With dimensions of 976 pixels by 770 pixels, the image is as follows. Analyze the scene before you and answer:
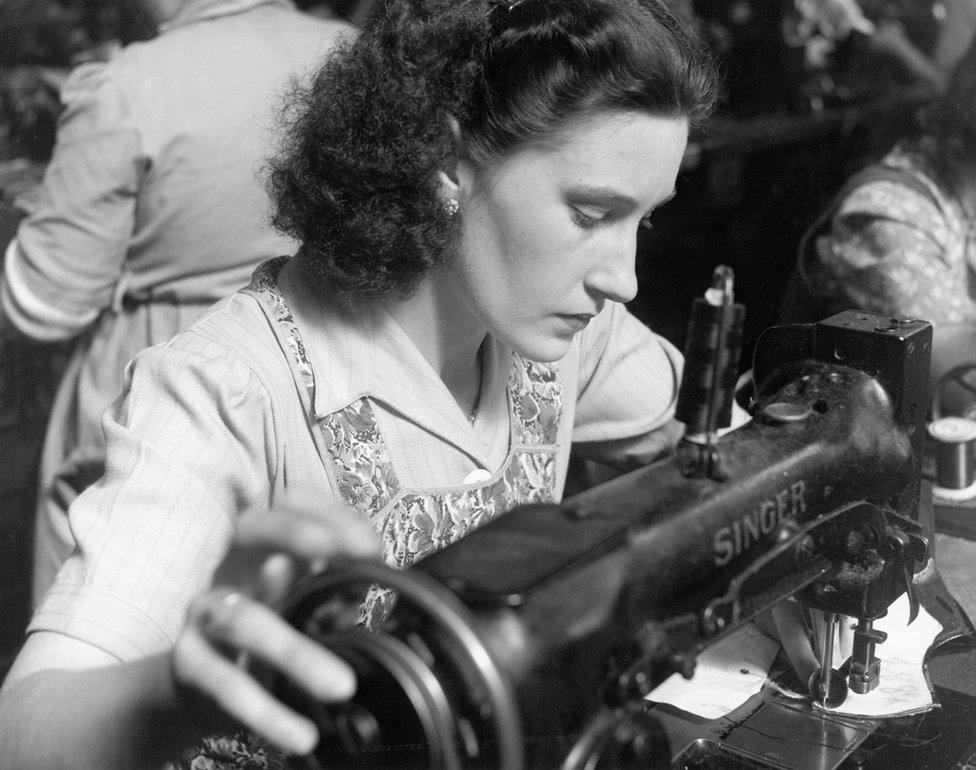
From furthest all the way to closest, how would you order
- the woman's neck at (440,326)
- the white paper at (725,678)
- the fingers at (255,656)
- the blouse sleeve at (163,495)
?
the woman's neck at (440,326) → the white paper at (725,678) → the blouse sleeve at (163,495) → the fingers at (255,656)

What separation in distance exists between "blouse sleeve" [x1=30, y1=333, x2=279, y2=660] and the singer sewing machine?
0.26m

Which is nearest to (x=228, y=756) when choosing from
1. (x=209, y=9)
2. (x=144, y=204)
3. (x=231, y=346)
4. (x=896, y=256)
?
(x=231, y=346)

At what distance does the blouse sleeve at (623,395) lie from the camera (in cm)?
148

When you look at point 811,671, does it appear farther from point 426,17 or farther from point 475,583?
point 426,17

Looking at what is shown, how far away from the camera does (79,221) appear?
1784mm

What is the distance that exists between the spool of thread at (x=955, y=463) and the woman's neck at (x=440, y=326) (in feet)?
2.46

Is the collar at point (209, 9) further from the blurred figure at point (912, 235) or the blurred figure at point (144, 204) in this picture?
the blurred figure at point (912, 235)

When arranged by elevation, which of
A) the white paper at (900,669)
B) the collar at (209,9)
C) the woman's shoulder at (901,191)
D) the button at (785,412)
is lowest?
the white paper at (900,669)

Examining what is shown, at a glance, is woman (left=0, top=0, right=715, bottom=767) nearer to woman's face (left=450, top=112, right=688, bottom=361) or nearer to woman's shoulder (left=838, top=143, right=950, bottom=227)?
woman's face (left=450, top=112, right=688, bottom=361)

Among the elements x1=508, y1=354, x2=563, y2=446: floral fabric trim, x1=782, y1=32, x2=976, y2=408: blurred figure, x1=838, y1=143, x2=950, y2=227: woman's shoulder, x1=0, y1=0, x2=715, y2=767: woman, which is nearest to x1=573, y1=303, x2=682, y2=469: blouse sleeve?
x1=508, y1=354, x2=563, y2=446: floral fabric trim

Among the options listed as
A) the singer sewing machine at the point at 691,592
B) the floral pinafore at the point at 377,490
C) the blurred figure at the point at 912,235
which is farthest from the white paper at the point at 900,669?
the blurred figure at the point at 912,235

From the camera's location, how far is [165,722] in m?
0.69

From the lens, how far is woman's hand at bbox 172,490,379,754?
1.91ft

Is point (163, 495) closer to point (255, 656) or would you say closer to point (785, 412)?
point (255, 656)
